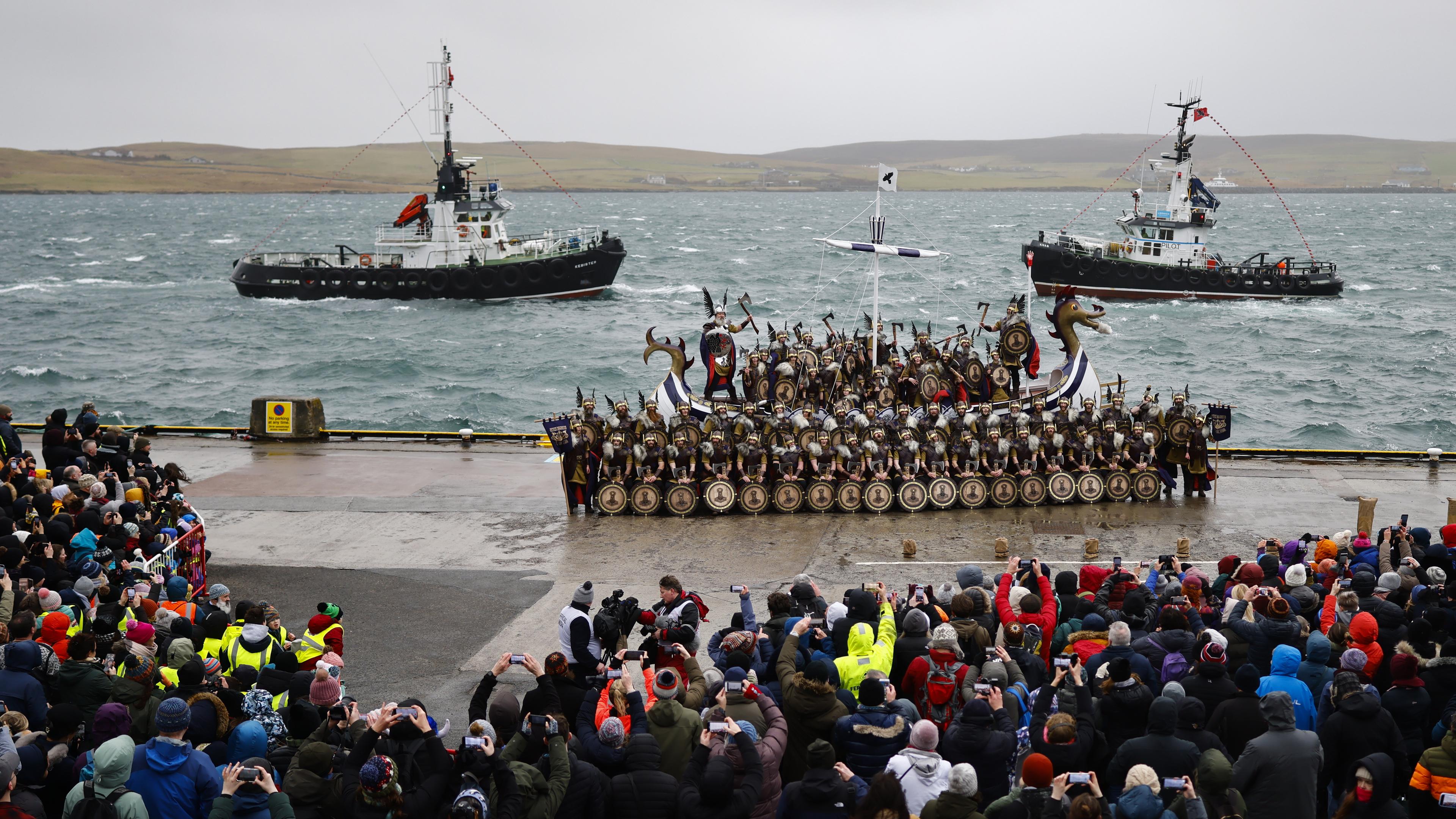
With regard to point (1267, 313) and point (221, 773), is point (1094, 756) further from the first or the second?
point (1267, 313)

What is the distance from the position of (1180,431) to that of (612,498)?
29.6 feet

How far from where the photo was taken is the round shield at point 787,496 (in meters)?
18.5

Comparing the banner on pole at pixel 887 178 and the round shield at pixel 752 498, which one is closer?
the round shield at pixel 752 498

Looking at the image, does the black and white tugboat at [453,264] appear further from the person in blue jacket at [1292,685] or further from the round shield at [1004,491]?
the person in blue jacket at [1292,685]

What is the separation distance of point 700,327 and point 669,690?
51360 millimetres

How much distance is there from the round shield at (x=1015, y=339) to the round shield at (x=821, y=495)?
4797 mm

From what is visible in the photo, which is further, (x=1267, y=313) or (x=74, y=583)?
(x=1267, y=313)

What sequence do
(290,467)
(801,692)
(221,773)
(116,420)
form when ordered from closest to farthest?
1. (221,773)
2. (801,692)
3. (290,467)
4. (116,420)

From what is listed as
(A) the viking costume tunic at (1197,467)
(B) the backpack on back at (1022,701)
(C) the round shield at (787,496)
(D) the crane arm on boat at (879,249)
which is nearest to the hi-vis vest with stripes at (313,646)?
(B) the backpack on back at (1022,701)

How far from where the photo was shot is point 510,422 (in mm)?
37531

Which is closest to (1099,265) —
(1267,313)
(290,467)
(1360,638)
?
(1267,313)

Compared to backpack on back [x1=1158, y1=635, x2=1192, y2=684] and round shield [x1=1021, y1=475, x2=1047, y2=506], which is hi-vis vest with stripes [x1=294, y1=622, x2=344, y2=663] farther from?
round shield [x1=1021, y1=475, x2=1047, y2=506]

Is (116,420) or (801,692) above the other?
(801,692)

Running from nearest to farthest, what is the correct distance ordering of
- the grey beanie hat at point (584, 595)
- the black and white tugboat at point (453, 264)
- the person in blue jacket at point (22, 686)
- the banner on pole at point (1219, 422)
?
the person in blue jacket at point (22, 686) → the grey beanie hat at point (584, 595) → the banner on pole at point (1219, 422) → the black and white tugboat at point (453, 264)
